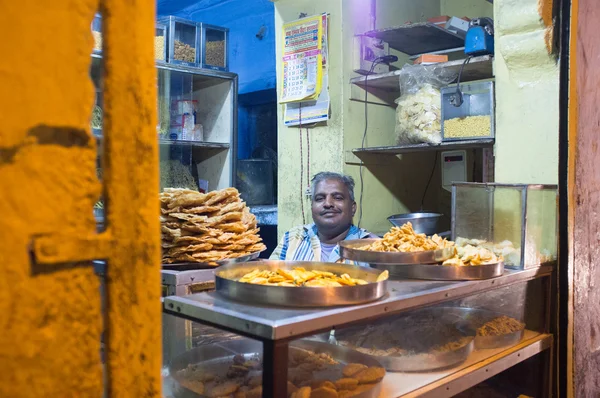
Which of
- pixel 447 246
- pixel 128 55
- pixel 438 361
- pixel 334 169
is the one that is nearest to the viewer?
pixel 128 55

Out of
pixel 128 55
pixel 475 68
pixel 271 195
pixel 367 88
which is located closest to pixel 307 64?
pixel 367 88

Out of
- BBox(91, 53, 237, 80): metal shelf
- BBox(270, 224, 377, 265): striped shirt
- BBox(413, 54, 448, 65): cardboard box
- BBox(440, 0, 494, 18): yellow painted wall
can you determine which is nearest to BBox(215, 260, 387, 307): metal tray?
BBox(270, 224, 377, 265): striped shirt

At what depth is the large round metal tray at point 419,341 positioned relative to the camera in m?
1.97

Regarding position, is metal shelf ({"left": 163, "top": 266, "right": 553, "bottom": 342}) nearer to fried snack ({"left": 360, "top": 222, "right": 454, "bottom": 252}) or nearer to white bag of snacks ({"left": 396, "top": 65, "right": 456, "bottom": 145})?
fried snack ({"left": 360, "top": 222, "right": 454, "bottom": 252})

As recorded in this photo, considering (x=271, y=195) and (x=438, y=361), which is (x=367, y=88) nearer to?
(x=271, y=195)

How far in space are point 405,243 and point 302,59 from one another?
9.51ft

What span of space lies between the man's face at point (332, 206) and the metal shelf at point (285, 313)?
196 centimetres

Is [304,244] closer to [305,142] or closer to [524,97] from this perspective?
[305,142]

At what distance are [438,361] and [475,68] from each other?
9.11 ft

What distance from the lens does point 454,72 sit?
13.8 feet

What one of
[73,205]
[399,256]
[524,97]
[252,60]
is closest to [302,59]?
[524,97]

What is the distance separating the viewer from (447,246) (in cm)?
237

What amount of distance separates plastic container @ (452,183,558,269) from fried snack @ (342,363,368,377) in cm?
109

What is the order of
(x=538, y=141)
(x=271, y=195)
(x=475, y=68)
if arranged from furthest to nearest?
1. (x=271, y=195)
2. (x=475, y=68)
3. (x=538, y=141)
